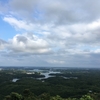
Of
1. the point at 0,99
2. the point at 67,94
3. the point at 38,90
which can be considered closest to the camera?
the point at 0,99

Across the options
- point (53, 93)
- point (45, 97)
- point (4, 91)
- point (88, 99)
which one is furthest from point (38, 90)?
point (88, 99)

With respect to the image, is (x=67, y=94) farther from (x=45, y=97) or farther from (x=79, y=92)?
(x=45, y=97)

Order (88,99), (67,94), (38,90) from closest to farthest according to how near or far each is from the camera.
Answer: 1. (88,99)
2. (67,94)
3. (38,90)

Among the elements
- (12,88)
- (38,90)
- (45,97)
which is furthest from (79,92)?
(45,97)

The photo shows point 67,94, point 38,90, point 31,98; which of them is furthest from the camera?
point 38,90

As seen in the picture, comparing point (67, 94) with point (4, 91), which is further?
point (4, 91)

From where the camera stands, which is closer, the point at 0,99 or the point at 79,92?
the point at 0,99

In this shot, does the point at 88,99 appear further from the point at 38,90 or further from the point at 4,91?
the point at 4,91

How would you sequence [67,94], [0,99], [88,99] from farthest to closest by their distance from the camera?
1. [67,94]
2. [0,99]
3. [88,99]
